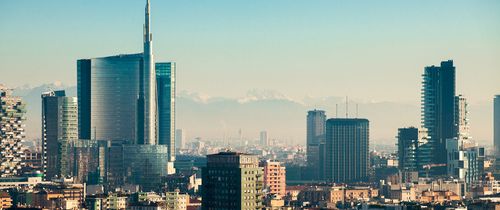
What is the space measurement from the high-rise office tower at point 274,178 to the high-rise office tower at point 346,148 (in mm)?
21138

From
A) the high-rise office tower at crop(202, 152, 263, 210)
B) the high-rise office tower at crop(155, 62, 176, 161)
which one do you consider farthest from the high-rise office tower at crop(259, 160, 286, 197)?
the high-rise office tower at crop(202, 152, 263, 210)

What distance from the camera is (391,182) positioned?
4966 inches

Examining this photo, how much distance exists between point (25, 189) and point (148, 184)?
1882 centimetres

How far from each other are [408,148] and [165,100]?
2235cm

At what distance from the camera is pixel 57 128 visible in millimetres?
128875

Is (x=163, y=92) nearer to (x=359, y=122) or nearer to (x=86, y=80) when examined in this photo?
(x=86, y=80)

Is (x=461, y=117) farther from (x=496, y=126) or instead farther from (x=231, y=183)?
(x=231, y=183)

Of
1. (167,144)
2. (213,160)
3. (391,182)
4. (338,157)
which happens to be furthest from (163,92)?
(213,160)

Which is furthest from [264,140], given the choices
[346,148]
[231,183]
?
[231,183]

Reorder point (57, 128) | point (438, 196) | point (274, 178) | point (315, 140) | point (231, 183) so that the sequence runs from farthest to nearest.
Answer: point (315, 140), point (57, 128), point (274, 178), point (438, 196), point (231, 183)

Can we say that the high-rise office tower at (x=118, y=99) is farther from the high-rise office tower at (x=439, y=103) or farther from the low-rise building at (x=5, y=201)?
the low-rise building at (x=5, y=201)

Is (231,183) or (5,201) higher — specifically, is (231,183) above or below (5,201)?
above

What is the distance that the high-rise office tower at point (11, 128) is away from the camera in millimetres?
123438

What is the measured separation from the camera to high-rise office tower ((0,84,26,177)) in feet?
405
